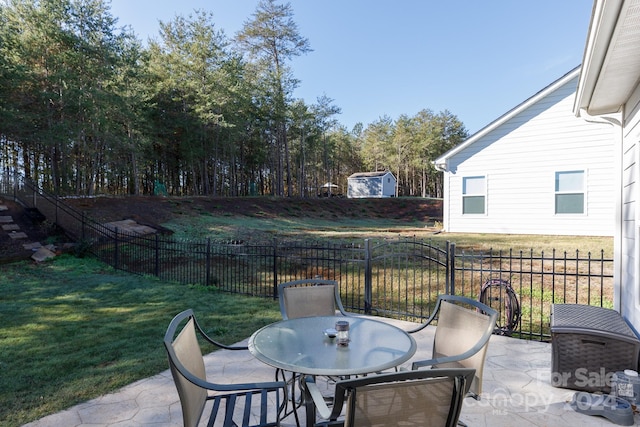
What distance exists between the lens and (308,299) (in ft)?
10.5

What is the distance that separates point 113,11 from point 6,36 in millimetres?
4429

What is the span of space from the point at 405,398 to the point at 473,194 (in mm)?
10995

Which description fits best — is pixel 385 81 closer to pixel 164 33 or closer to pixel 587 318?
pixel 164 33

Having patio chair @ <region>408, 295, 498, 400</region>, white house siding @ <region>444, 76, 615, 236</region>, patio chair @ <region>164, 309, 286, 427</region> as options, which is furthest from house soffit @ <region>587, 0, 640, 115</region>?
white house siding @ <region>444, 76, 615, 236</region>

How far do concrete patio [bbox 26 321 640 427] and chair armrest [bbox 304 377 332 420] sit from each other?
764mm

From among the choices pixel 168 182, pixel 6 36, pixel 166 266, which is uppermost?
pixel 6 36

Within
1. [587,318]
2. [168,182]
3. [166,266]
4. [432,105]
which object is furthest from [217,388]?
[432,105]

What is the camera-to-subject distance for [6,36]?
13719mm

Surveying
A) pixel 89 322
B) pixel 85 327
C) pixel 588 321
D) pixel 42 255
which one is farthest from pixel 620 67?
pixel 42 255

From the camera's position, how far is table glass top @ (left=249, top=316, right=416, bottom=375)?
187 centimetres

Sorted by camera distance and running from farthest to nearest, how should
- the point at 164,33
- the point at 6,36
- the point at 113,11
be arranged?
1. the point at 164,33
2. the point at 113,11
3. the point at 6,36

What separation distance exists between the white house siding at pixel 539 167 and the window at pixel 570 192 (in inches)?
5.1

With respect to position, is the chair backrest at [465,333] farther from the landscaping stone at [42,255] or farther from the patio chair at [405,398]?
the landscaping stone at [42,255]

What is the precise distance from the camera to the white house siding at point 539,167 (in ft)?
30.6
